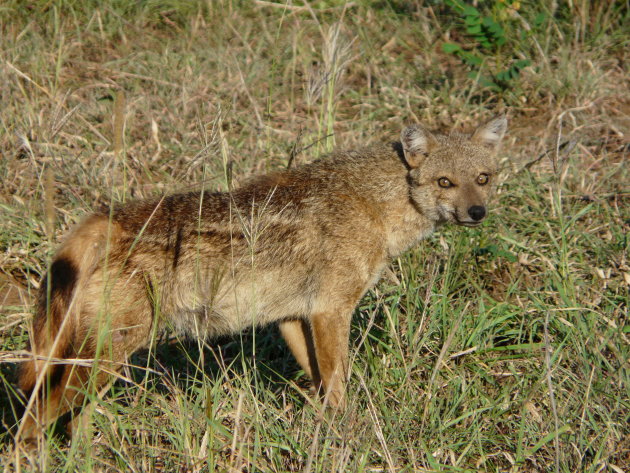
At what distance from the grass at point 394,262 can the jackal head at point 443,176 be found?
39 cm

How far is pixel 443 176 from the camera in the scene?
507 cm

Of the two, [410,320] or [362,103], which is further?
[362,103]

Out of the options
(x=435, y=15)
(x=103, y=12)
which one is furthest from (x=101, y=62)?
(x=435, y=15)

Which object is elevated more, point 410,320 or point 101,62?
point 101,62

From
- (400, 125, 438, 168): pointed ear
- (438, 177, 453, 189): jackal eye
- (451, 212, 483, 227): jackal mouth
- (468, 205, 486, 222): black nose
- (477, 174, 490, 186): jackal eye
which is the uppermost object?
(400, 125, 438, 168): pointed ear

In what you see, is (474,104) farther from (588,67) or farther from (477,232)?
(477,232)

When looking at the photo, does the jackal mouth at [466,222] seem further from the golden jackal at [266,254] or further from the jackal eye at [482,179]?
the jackal eye at [482,179]

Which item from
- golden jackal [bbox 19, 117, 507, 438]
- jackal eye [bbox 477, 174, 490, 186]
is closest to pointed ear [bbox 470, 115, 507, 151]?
golden jackal [bbox 19, 117, 507, 438]

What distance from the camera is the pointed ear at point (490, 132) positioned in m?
5.39

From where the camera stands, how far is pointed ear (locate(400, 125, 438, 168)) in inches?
200

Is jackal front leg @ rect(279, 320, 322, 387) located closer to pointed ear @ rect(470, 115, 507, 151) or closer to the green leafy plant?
pointed ear @ rect(470, 115, 507, 151)

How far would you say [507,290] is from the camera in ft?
18.7

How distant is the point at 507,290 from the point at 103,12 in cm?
517

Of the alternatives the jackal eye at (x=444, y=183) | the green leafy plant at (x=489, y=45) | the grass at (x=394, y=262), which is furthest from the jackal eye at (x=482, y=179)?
the green leafy plant at (x=489, y=45)
